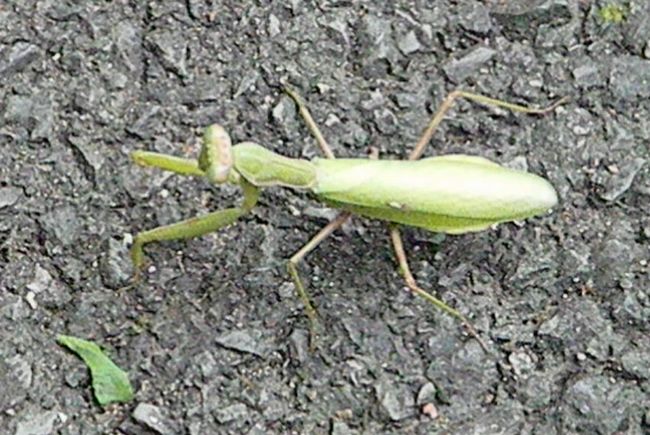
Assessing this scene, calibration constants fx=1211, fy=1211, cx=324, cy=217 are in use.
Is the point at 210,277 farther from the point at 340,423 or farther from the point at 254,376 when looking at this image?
the point at 340,423

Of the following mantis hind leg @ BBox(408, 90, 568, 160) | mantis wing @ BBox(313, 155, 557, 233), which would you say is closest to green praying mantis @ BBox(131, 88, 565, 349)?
mantis wing @ BBox(313, 155, 557, 233)

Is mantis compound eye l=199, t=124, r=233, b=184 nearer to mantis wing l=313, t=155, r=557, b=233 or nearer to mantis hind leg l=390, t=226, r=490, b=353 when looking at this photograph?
mantis wing l=313, t=155, r=557, b=233

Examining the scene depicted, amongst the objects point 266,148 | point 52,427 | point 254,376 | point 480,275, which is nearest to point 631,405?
point 480,275

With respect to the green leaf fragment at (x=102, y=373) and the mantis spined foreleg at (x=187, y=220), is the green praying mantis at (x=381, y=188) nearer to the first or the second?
the mantis spined foreleg at (x=187, y=220)

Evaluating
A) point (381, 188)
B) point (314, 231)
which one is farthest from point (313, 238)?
point (381, 188)

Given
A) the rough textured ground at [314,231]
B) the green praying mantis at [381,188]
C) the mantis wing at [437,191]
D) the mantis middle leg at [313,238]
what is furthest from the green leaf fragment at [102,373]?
the mantis wing at [437,191]

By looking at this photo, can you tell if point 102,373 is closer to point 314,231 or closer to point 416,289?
point 314,231
